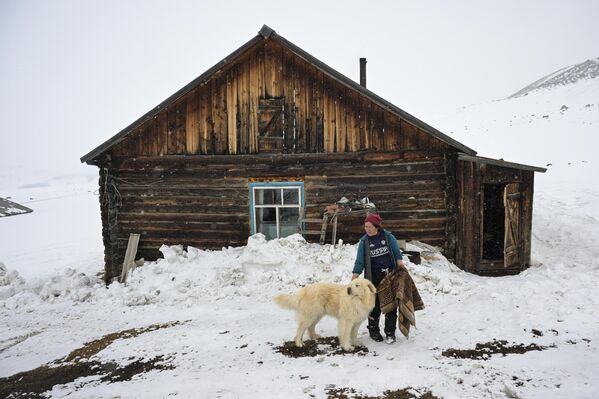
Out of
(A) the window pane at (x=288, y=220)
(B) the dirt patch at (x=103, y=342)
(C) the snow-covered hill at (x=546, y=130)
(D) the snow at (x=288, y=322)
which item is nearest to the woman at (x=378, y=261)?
(D) the snow at (x=288, y=322)

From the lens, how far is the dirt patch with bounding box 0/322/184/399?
4723mm

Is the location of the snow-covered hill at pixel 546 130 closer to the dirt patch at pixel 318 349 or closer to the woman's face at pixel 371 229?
the woman's face at pixel 371 229

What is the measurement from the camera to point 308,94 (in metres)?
9.84

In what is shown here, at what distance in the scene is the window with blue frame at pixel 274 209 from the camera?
10219 mm

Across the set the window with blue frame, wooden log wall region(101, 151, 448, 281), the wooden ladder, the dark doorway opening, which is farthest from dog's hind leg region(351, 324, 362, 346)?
the dark doorway opening

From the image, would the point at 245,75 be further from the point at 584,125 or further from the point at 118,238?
the point at 584,125

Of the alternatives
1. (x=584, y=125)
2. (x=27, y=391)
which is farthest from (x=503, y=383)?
(x=584, y=125)

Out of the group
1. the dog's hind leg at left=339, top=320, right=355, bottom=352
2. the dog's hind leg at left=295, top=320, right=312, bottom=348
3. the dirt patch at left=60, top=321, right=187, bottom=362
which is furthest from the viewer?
the dirt patch at left=60, top=321, right=187, bottom=362

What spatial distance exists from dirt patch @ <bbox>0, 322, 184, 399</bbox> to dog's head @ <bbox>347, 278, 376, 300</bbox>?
2745mm

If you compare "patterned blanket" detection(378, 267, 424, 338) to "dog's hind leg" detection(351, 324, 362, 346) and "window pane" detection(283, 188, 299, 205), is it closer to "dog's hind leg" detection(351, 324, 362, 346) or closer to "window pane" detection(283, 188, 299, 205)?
"dog's hind leg" detection(351, 324, 362, 346)

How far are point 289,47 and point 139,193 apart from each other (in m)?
6.07

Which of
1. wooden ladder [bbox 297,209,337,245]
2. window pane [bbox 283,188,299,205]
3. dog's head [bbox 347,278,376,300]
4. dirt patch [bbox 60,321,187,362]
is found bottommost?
dirt patch [bbox 60,321,187,362]

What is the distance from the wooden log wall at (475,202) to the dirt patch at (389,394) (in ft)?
20.7

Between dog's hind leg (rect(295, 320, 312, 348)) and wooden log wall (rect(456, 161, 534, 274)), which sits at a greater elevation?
wooden log wall (rect(456, 161, 534, 274))
